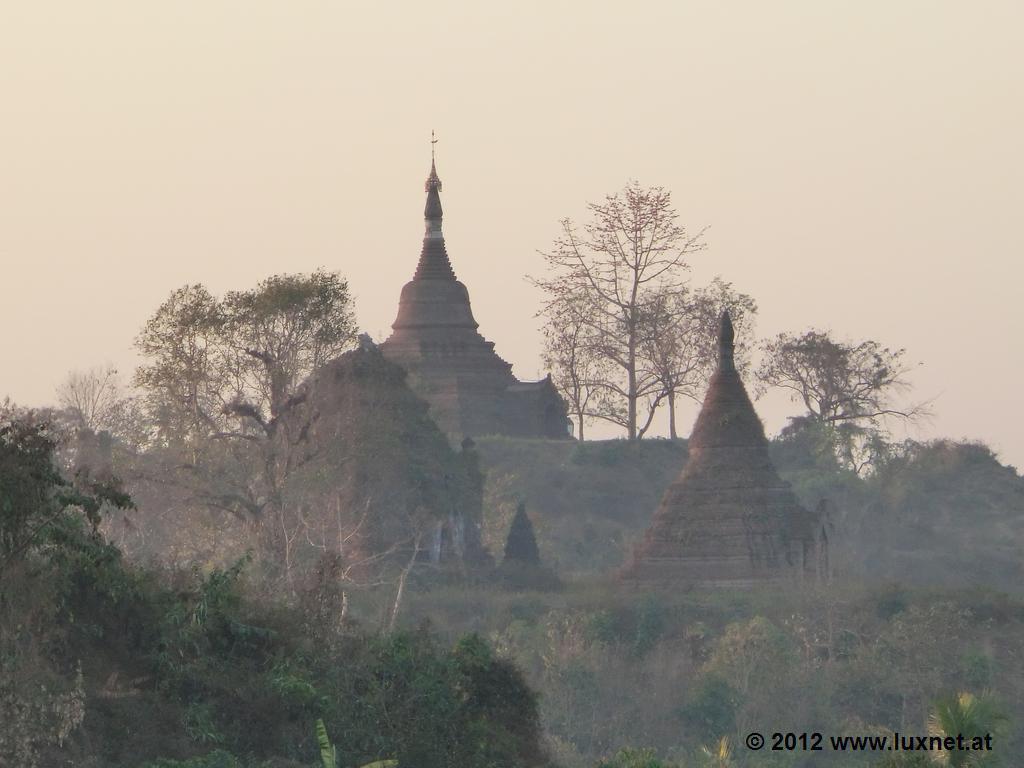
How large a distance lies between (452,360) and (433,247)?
12.4ft

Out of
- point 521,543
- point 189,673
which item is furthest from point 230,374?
point 189,673

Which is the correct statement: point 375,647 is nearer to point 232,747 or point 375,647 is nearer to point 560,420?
point 232,747

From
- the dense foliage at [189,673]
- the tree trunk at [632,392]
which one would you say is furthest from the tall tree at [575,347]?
the dense foliage at [189,673]

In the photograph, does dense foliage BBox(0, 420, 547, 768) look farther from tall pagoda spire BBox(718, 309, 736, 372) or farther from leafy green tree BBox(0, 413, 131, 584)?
tall pagoda spire BBox(718, 309, 736, 372)

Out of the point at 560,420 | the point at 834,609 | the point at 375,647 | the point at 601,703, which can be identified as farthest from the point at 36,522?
the point at 560,420

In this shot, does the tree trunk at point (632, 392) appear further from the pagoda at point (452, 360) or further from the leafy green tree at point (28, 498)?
the leafy green tree at point (28, 498)

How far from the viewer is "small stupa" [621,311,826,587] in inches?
2237

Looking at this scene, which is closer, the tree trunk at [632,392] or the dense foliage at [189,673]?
the dense foliage at [189,673]

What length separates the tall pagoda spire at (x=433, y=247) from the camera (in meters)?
73.9

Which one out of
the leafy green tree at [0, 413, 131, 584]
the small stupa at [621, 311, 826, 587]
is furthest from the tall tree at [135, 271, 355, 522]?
the leafy green tree at [0, 413, 131, 584]

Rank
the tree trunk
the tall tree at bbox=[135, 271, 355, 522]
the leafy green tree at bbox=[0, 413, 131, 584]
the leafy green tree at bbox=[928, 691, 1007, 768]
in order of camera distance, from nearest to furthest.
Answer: the leafy green tree at bbox=[0, 413, 131, 584] → the leafy green tree at bbox=[928, 691, 1007, 768] → the tall tree at bbox=[135, 271, 355, 522] → the tree trunk

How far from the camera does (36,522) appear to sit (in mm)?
23281

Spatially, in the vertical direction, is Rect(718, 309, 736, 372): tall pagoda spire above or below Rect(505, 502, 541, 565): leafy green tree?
above

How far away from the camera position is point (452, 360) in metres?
73.5
